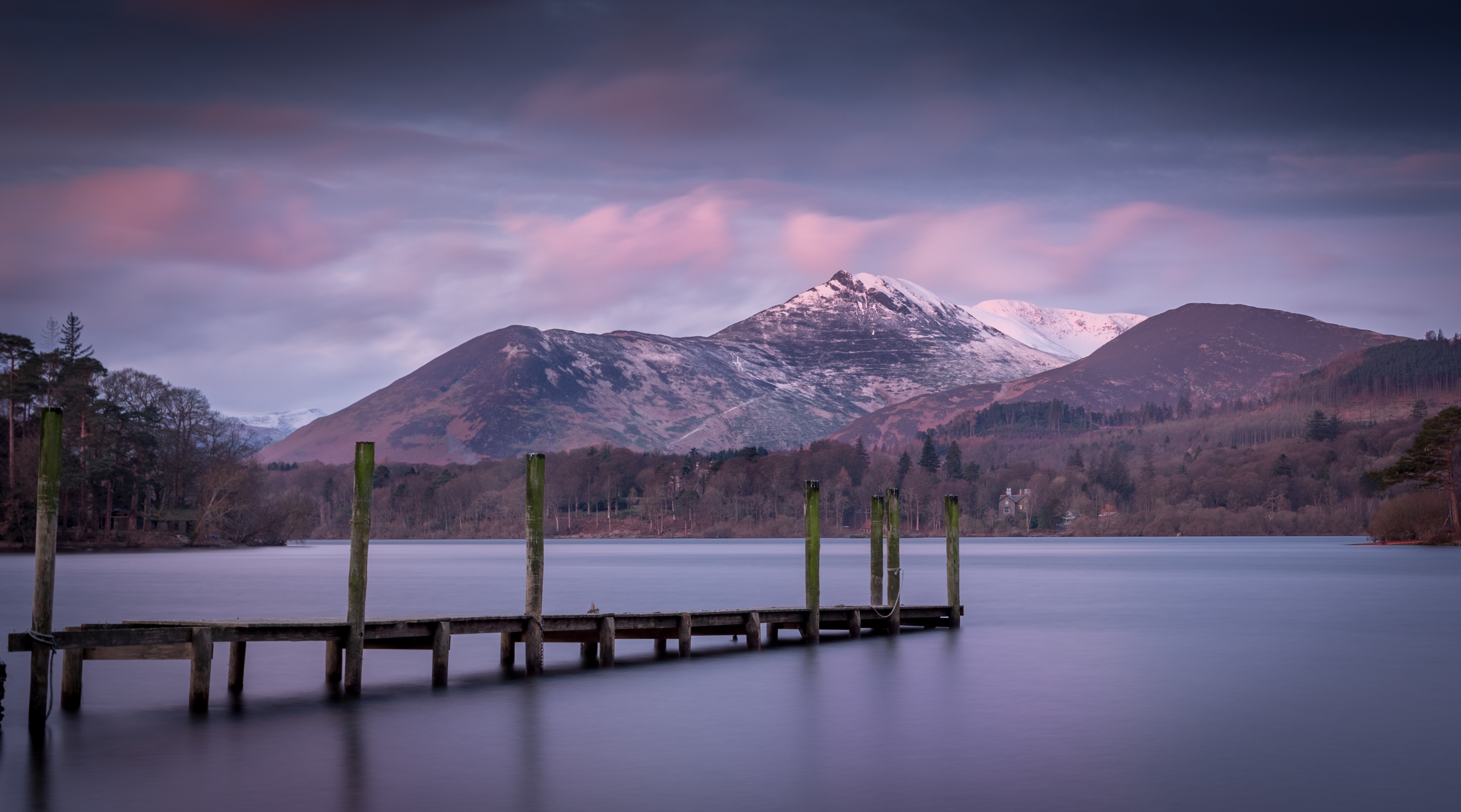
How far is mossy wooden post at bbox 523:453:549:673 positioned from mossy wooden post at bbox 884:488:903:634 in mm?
14018

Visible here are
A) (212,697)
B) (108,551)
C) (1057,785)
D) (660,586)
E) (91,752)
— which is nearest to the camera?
(1057,785)

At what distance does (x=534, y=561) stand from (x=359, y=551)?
179 inches

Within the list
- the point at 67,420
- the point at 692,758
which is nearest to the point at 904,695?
the point at 692,758

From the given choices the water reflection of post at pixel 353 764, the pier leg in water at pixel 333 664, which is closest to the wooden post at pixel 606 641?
the pier leg in water at pixel 333 664

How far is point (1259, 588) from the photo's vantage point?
80.4 m

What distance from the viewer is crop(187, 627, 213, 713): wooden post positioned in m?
24.5

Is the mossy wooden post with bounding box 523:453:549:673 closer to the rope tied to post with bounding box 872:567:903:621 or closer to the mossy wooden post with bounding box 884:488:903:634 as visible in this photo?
the mossy wooden post with bounding box 884:488:903:634

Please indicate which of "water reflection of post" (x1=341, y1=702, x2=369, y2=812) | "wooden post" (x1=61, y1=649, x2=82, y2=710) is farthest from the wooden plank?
"water reflection of post" (x1=341, y1=702, x2=369, y2=812)

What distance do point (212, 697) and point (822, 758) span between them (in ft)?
47.4

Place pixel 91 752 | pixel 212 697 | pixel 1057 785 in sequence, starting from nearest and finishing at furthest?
pixel 1057 785 < pixel 91 752 < pixel 212 697

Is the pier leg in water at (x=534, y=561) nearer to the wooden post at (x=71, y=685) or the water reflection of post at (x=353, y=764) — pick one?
the water reflection of post at (x=353, y=764)

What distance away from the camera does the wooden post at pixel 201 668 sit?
24453mm

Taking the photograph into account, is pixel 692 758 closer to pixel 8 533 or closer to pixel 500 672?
pixel 500 672

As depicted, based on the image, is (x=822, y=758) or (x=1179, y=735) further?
(x=1179, y=735)
